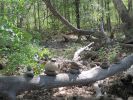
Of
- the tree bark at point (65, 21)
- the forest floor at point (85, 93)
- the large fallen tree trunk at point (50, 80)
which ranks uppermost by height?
the tree bark at point (65, 21)

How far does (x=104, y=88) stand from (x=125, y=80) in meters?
0.59

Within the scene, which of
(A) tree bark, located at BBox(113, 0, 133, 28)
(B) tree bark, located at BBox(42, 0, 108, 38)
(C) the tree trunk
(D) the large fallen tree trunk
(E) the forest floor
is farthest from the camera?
(A) tree bark, located at BBox(113, 0, 133, 28)

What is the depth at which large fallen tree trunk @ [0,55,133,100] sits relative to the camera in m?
6.09

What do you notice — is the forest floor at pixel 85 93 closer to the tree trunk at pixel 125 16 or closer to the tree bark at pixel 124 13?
the tree trunk at pixel 125 16

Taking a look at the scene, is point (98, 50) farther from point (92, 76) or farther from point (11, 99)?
point (11, 99)

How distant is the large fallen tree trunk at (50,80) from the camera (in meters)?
6.09

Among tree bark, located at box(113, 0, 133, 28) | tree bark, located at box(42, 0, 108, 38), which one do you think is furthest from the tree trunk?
tree bark, located at box(42, 0, 108, 38)

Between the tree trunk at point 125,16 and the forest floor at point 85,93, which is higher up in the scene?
the tree trunk at point 125,16

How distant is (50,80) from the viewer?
6703 millimetres

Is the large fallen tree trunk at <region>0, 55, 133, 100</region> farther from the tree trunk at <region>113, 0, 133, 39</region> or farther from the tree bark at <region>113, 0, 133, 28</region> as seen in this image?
the tree bark at <region>113, 0, 133, 28</region>

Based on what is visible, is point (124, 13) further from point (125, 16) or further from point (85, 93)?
point (85, 93)

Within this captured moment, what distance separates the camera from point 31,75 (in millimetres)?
6453

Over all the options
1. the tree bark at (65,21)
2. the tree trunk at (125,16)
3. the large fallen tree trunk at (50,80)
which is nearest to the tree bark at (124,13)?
the tree trunk at (125,16)

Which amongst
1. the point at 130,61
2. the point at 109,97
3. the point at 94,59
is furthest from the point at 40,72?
the point at 94,59
